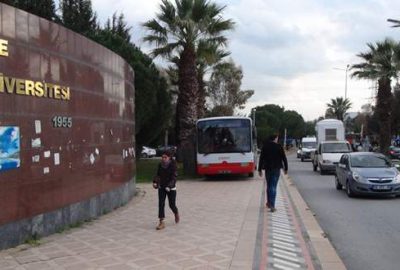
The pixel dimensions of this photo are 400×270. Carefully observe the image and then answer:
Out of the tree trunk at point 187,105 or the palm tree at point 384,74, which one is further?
the palm tree at point 384,74

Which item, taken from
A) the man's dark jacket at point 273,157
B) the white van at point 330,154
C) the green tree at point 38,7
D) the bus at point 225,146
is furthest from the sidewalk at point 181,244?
the green tree at point 38,7

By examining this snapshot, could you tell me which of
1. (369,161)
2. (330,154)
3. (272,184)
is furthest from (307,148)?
(272,184)

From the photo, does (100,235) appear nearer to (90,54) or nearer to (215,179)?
(90,54)

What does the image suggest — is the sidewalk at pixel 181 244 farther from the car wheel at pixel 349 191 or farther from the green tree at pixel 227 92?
the green tree at pixel 227 92

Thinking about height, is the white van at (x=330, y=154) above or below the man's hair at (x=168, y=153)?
below

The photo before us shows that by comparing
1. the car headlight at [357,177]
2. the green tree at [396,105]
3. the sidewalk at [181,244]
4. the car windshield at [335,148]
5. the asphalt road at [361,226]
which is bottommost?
the asphalt road at [361,226]

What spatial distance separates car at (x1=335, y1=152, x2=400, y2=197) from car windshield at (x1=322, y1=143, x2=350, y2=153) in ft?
36.0

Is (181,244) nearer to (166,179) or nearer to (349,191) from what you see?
(166,179)

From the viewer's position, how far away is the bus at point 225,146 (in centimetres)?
2520

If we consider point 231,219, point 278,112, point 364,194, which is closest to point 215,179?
point 364,194

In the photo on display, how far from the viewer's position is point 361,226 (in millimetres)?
11805

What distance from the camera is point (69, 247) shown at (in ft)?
29.3

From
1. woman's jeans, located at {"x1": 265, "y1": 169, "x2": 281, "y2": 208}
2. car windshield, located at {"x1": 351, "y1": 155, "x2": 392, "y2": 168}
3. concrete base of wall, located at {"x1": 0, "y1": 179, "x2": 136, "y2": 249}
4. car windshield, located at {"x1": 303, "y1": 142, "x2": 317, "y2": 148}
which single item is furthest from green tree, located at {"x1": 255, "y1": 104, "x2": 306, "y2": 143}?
concrete base of wall, located at {"x1": 0, "y1": 179, "x2": 136, "y2": 249}

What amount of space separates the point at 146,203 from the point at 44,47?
670 cm
